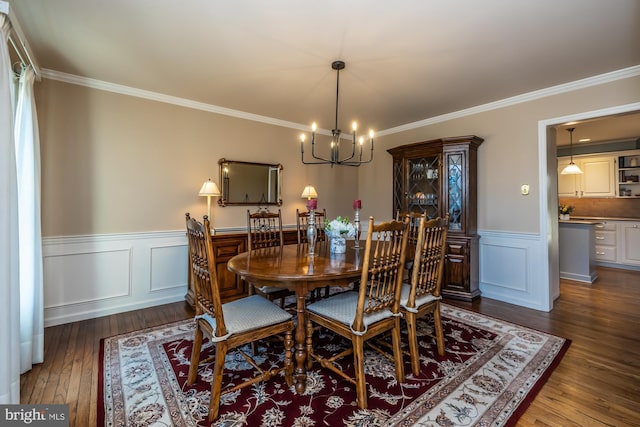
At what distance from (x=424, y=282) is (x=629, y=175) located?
6.16m

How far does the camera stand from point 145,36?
216cm

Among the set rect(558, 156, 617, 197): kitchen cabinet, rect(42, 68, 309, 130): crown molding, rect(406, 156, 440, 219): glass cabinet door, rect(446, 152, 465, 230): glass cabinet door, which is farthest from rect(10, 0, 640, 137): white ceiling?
rect(558, 156, 617, 197): kitchen cabinet

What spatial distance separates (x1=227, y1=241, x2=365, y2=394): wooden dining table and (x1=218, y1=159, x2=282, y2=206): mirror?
1.77 metres

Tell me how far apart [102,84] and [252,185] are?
1.88 meters

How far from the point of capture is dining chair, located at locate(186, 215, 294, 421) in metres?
1.56

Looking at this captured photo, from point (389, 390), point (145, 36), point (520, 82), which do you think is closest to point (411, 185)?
point (520, 82)

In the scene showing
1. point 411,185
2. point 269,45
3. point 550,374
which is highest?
point 269,45

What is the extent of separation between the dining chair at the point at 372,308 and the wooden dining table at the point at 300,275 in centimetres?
9

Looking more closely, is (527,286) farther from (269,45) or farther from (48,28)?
(48,28)

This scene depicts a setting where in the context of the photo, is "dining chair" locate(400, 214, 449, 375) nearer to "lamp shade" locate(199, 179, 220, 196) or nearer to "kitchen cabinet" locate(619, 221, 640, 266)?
"lamp shade" locate(199, 179, 220, 196)

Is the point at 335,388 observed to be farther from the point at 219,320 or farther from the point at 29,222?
the point at 29,222

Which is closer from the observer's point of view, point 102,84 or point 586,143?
point 102,84

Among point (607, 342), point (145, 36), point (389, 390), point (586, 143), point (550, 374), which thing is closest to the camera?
point (389, 390)

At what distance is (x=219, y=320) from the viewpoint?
5.16 ft
